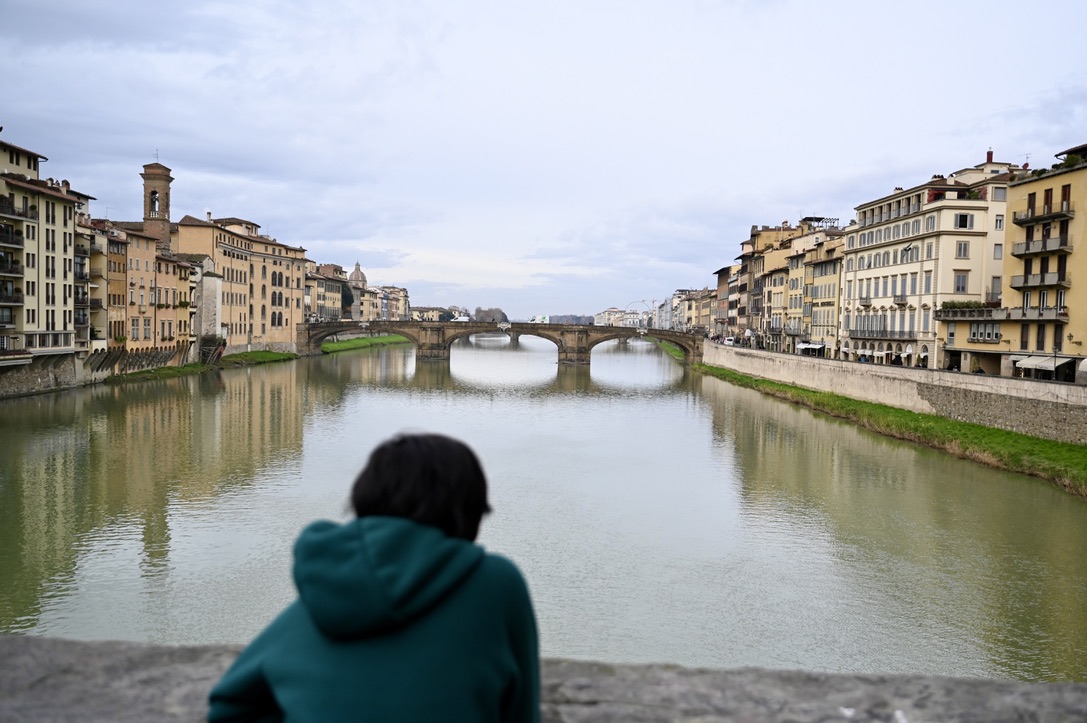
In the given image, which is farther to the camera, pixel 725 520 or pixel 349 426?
pixel 349 426

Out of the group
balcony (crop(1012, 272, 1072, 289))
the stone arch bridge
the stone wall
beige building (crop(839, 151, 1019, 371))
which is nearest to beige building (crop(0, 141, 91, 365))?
the stone wall

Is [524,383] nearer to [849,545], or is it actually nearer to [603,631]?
[849,545]

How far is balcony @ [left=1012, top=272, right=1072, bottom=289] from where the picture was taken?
3325 centimetres

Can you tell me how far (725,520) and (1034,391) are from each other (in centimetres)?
1451

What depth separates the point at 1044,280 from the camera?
34.2m

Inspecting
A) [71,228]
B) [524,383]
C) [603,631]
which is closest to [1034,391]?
[603,631]

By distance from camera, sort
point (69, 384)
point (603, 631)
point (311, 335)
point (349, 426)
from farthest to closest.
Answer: point (311, 335) → point (69, 384) → point (349, 426) → point (603, 631)

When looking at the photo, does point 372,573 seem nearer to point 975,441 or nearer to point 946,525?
point 946,525

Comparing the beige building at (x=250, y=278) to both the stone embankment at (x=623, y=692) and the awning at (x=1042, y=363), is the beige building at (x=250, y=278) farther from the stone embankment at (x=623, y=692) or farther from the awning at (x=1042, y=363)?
the stone embankment at (x=623, y=692)

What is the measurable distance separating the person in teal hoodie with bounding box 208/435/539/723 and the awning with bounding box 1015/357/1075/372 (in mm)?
36324

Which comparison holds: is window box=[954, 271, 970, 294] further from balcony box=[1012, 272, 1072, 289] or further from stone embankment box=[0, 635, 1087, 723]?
stone embankment box=[0, 635, 1087, 723]

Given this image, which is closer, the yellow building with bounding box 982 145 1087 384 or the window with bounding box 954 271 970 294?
the yellow building with bounding box 982 145 1087 384

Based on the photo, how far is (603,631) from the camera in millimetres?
12844

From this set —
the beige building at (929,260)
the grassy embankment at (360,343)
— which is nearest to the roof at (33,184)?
the beige building at (929,260)
